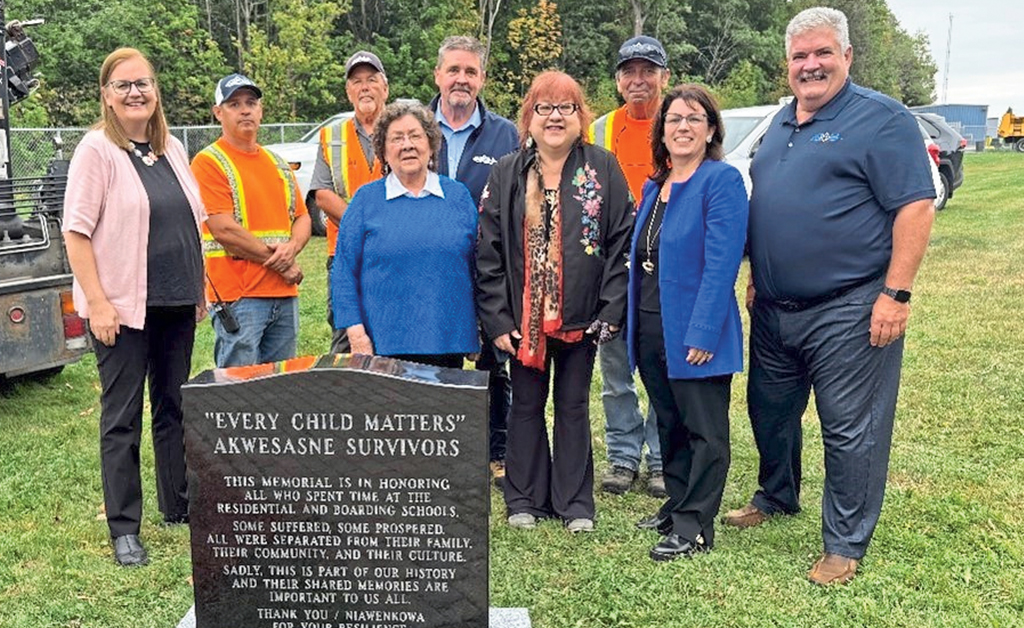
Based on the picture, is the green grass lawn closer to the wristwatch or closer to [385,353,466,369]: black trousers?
[385,353,466,369]: black trousers

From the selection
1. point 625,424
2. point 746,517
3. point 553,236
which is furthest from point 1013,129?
point 553,236

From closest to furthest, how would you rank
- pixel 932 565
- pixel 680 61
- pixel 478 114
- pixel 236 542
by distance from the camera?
pixel 236 542 < pixel 932 565 < pixel 478 114 < pixel 680 61

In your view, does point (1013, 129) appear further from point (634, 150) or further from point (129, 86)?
point (129, 86)

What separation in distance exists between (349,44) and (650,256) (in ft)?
89.7

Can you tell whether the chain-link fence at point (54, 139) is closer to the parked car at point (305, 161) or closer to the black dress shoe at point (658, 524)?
the parked car at point (305, 161)

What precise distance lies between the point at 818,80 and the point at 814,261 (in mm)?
672

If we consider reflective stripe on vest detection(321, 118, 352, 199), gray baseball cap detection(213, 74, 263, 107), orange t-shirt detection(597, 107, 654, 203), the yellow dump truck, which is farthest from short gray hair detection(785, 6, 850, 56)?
the yellow dump truck

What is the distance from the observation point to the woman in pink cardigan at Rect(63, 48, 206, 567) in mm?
3836

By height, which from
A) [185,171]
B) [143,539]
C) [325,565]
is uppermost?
[185,171]

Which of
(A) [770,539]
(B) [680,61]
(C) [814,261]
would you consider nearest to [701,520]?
(A) [770,539]

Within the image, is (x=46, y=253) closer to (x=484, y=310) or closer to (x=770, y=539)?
(x=484, y=310)

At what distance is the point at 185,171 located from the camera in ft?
13.8

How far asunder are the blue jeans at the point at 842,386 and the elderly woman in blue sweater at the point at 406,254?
4.12ft

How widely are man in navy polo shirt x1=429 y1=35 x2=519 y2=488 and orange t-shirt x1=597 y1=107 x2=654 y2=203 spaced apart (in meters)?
0.52
